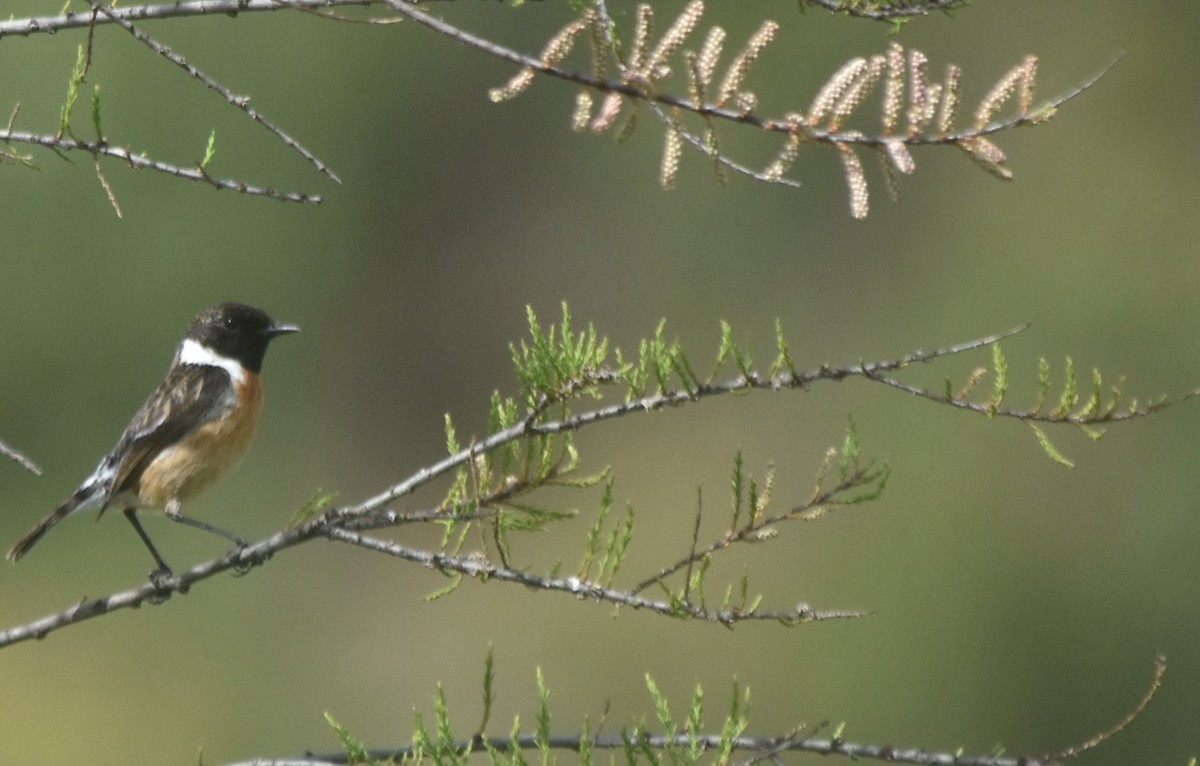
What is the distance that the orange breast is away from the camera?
5344mm

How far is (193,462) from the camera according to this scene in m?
5.36

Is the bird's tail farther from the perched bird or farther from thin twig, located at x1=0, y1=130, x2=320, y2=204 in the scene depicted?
thin twig, located at x1=0, y1=130, x2=320, y2=204

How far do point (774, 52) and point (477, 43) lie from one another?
1357 centimetres

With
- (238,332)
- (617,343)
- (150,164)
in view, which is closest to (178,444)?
(238,332)

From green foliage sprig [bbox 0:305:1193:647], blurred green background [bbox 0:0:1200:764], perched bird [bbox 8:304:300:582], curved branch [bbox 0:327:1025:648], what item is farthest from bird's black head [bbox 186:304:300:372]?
blurred green background [bbox 0:0:1200:764]

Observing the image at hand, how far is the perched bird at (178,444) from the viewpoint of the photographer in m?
5.34

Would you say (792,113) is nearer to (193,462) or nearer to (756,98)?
(756,98)

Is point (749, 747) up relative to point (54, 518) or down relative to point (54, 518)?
up

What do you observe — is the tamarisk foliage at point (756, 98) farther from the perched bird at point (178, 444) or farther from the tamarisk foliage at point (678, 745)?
the perched bird at point (178, 444)

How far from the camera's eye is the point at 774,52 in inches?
608

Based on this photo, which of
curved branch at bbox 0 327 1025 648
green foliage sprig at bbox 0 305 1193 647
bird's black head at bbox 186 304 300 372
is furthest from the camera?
bird's black head at bbox 186 304 300 372

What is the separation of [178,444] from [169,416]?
0.50 ft

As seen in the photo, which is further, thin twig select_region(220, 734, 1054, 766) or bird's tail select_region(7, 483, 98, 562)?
bird's tail select_region(7, 483, 98, 562)

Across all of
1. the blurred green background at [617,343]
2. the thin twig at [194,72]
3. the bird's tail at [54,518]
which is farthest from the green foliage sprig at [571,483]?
the blurred green background at [617,343]
